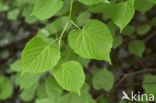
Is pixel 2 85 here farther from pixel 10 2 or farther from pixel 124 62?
pixel 124 62

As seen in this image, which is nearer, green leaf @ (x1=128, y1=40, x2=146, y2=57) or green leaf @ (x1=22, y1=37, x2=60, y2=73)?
green leaf @ (x1=22, y1=37, x2=60, y2=73)

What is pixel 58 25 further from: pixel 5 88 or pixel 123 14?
pixel 5 88

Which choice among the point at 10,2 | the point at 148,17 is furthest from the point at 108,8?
the point at 10,2

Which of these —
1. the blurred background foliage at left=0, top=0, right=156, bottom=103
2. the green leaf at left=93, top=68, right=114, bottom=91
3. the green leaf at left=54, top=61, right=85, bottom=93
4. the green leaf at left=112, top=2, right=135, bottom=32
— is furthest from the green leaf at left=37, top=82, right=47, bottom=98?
the green leaf at left=112, top=2, right=135, bottom=32

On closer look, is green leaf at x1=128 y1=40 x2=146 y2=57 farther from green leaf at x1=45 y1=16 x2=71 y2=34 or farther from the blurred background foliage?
green leaf at x1=45 y1=16 x2=71 y2=34

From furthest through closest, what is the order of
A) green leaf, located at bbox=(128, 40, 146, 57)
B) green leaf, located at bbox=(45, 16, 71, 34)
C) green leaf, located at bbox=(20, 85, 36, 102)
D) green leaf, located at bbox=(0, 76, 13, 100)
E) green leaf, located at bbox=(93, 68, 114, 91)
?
1. green leaf, located at bbox=(0, 76, 13, 100)
2. green leaf, located at bbox=(20, 85, 36, 102)
3. green leaf, located at bbox=(128, 40, 146, 57)
4. green leaf, located at bbox=(93, 68, 114, 91)
5. green leaf, located at bbox=(45, 16, 71, 34)

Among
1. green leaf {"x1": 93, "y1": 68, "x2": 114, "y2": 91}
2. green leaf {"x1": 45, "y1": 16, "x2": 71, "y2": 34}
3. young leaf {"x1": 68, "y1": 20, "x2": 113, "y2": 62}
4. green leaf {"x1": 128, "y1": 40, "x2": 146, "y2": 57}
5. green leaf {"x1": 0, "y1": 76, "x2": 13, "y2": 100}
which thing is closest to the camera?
young leaf {"x1": 68, "y1": 20, "x2": 113, "y2": 62}
